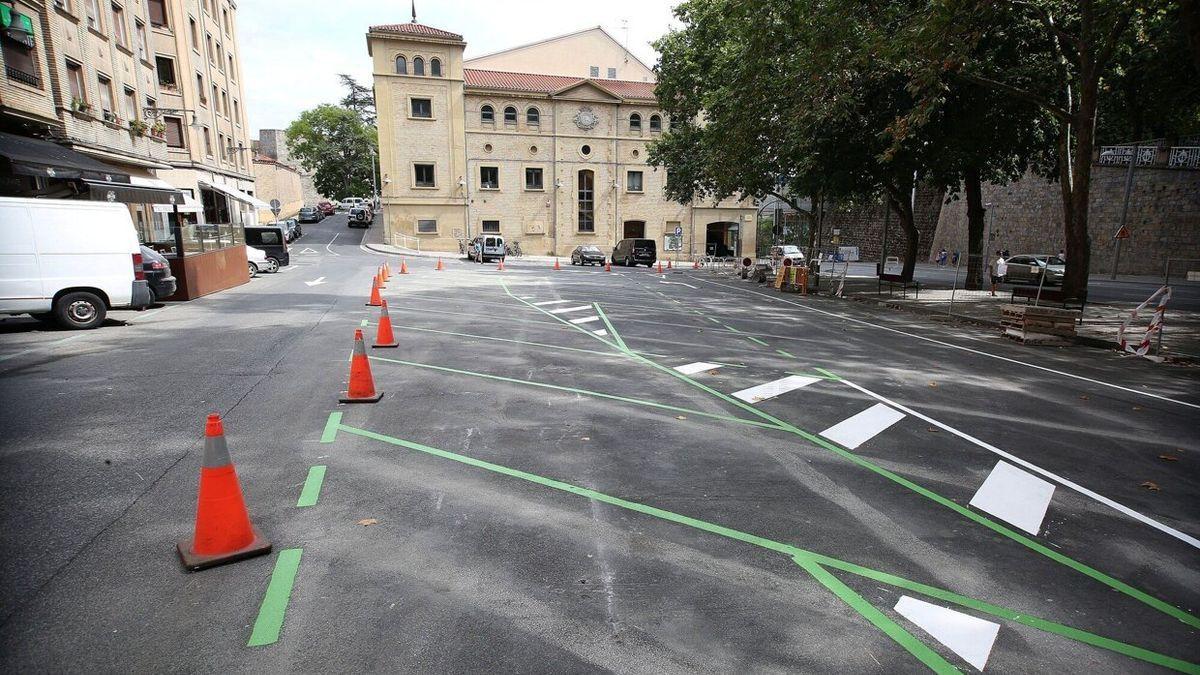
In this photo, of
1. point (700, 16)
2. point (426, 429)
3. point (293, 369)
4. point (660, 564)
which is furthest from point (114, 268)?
point (700, 16)

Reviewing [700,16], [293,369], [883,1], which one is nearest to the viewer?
[293,369]

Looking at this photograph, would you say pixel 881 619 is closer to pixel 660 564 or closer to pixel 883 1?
pixel 660 564

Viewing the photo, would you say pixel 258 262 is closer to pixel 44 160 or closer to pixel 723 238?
pixel 44 160

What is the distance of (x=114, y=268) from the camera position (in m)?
12.0

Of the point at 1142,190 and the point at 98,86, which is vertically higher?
the point at 98,86

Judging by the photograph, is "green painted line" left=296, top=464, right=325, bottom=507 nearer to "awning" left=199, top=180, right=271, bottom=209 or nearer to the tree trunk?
the tree trunk

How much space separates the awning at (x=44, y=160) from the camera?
54.3ft

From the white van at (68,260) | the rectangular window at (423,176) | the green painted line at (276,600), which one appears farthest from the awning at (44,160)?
the rectangular window at (423,176)

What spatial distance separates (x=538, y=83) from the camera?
49.7 meters

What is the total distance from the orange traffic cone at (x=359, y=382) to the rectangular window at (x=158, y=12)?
3496 centimetres

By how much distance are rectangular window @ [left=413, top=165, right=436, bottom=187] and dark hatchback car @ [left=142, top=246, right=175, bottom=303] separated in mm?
34416

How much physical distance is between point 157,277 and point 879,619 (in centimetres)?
1663

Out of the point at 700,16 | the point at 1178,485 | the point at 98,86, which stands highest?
the point at 700,16

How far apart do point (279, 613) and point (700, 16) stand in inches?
1188
